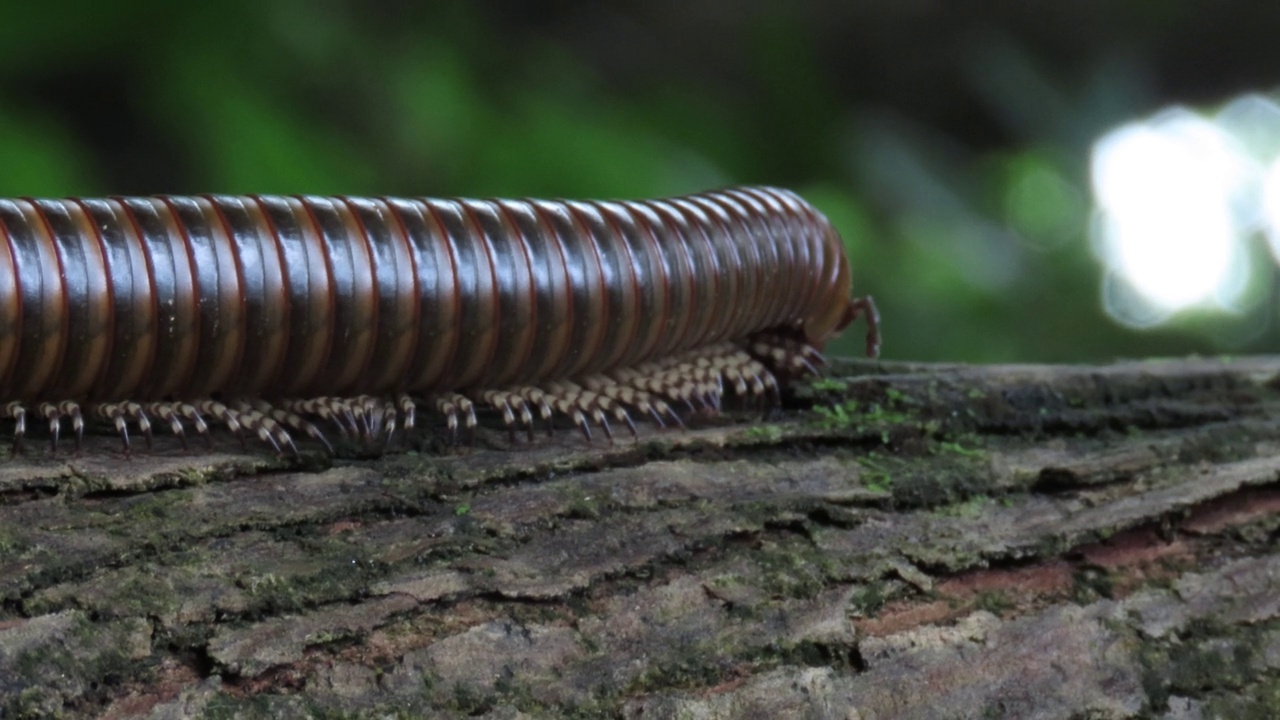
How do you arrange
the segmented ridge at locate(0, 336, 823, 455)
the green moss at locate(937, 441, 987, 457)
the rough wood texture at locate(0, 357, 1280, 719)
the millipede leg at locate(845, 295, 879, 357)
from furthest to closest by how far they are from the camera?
the millipede leg at locate(845, 295, 879, 357)
the green moss at locate(937, 441, 987, 457)
the segmented ridge at locate(0, 336, 823, 455)
the rough wood texture at locate(0, 357, 1280, 719)

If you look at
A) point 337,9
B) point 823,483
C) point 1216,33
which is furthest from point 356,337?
point 1216,33

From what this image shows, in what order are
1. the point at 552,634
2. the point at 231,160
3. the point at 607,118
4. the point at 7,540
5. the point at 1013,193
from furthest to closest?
the point at 1013,193 → the point at 607,118 → the point at 231,160 → the point at 552,634 → the point at 7,540

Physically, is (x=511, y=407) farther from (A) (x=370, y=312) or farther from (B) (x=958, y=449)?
(B) (x=958, y=449)

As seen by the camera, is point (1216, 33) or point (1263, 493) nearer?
point (1263, 493)

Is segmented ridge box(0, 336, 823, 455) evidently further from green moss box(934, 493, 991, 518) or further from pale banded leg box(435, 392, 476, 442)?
green moss box(934, 493, 991, 518)

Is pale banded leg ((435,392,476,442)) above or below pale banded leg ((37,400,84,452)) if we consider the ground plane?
above

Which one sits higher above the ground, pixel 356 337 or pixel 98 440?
pixel 356 337

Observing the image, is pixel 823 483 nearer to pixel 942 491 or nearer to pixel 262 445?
pixel 942 491

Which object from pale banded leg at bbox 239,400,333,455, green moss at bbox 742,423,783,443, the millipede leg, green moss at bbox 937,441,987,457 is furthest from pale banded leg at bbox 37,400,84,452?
the millipede leg

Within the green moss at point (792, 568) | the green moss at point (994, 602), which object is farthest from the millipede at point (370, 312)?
the green moss at point (994, 602)
